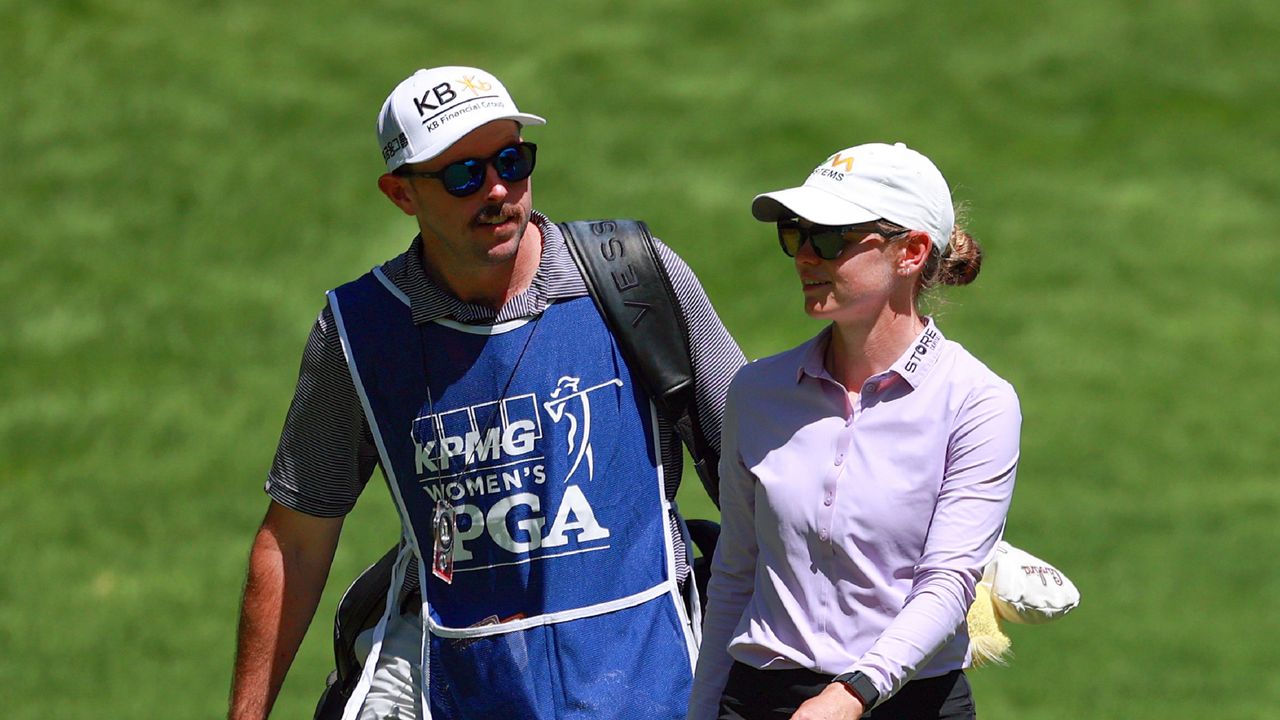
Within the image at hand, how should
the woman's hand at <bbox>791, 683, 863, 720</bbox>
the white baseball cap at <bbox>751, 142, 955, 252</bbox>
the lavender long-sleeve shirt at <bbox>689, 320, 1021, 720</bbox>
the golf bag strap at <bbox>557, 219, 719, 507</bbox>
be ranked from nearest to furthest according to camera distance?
the woman's hand at <bbox>791, 683, 863, 720</bbox> → the lavender long-sleeve shirt at <bbox>689, 320, 1021, 720</bbox> → the white baseball cap at <bbox>751, 142, 955, 252</bbox> → the golf bag strap at <bbox>557, 219, 719, 507</bbox>

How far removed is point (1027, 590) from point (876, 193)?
817 millimetres

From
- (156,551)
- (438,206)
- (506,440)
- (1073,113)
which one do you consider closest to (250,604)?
(506,440)

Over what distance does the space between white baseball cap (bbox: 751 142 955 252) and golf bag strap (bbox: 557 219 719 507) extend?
0.78 metres

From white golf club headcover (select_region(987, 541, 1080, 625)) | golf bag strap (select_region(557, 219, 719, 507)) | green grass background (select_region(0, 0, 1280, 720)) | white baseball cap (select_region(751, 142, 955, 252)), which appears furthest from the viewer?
green grass background (select_region(0, 0, 1280, 720))

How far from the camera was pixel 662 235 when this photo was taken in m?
9.83

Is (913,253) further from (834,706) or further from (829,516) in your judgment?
(834,706)

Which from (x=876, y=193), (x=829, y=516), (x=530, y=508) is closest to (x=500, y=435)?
(x=530, y=508)

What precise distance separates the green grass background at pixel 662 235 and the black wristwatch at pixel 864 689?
523cm

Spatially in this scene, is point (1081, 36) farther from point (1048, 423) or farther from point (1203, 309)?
point (1048, 423)

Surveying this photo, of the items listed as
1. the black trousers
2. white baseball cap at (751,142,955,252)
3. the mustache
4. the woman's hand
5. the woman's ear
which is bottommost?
the black trousers

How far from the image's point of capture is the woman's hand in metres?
2.77

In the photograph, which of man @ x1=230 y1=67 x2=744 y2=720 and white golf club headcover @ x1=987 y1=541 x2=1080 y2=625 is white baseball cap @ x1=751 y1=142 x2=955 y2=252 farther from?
man @ x1=230 y1=67 x2=744 y2=720

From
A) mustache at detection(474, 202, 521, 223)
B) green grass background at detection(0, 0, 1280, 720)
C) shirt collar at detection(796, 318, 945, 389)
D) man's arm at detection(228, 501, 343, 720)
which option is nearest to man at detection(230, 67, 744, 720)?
mustache at detection(474, 202, 521, 223)

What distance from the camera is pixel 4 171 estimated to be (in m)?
10.2
